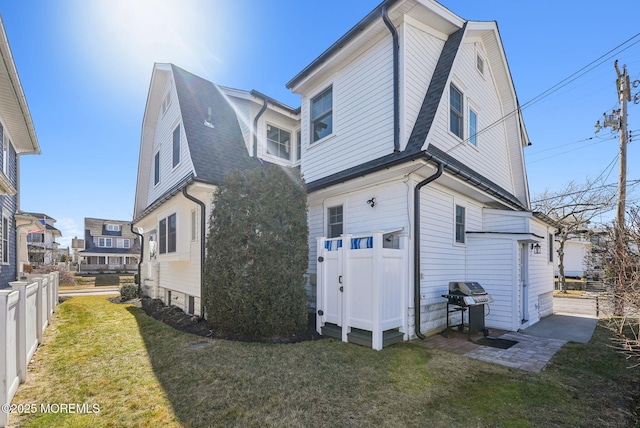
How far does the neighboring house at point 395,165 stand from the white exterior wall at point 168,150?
11 centimetres

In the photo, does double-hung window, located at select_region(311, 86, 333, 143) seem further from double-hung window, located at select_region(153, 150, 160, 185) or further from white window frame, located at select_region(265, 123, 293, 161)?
double-hung window, located at select_region(153, 150, 160, 185)

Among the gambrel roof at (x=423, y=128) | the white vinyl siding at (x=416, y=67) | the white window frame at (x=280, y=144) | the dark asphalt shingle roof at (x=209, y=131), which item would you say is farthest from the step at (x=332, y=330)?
the white window frame at (x=280, y=144)

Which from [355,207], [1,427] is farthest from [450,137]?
[1,427]

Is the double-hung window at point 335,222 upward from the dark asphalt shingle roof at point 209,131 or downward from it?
downward

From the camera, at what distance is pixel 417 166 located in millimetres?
6047

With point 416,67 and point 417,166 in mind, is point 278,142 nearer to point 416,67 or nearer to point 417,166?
point 416,67

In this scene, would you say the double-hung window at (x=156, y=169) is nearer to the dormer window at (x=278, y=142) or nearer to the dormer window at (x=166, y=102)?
the dormer window at (x=166, y=102)

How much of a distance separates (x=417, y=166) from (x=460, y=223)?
2.90 metres

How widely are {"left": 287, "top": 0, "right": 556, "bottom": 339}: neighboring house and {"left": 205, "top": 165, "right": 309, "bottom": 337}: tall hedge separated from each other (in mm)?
751

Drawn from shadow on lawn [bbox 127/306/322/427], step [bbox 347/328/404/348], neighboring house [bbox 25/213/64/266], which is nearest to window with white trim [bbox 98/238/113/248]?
neighboring house [bbox 25/213/64/266]

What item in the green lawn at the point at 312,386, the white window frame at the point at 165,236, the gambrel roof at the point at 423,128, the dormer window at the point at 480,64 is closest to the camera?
the green lawn at the point at 312,386

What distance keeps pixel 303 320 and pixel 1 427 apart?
4.53m

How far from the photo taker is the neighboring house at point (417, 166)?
249 inches

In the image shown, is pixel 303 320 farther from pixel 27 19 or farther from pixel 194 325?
pixel 27 19
